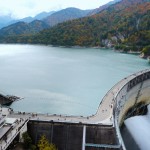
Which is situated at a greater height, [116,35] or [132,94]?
[116,35]

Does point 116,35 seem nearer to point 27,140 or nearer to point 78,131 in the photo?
point 78,131

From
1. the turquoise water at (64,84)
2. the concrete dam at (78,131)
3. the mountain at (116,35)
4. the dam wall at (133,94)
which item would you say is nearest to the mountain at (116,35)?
the mountain at (116,35)

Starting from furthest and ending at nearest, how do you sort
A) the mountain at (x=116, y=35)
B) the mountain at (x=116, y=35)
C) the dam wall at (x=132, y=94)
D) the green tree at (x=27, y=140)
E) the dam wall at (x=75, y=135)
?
the mountain at (x=116, y=35) < the mountain at (x=116, y=35) < the dam wall at (x=132, y=94) < the dam wall at (x=75, y=135) < the green tree at (x=27, y=140)

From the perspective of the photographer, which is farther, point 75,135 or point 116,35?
point 116,35

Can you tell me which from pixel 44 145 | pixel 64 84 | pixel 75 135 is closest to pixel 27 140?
pixel 44 145

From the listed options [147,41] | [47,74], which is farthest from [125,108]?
[147,41]

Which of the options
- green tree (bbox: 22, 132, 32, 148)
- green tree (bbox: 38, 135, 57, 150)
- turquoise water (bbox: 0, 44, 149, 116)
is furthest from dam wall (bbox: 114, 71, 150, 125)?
green tree (bbox: 22, 132, 32, 148)

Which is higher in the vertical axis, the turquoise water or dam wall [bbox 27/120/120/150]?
dam wall [bbox 27/120/120/150]

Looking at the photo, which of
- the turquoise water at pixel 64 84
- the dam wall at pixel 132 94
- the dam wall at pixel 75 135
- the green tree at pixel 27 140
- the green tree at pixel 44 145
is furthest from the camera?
the turquoise water at pixel 64 84

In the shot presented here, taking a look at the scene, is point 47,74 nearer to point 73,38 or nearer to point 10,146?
point 10,146

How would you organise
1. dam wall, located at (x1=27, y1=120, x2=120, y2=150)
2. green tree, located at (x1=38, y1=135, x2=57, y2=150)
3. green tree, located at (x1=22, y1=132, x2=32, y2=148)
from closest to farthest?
green tree, located at (x1=38, y1=135, x2=57, y2=150) → green tree, located at (x1=22, y1=132, x2=32, y2=148) → dam wall, located at (x1=27, y1=120, x2=120, y2=150)

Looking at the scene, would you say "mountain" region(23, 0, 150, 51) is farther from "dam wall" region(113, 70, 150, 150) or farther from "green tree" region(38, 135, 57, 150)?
"green tree" region(38, 135, 57, 150)

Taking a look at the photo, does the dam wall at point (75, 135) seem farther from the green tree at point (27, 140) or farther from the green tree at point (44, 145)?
the green tree at point (27, 140)
